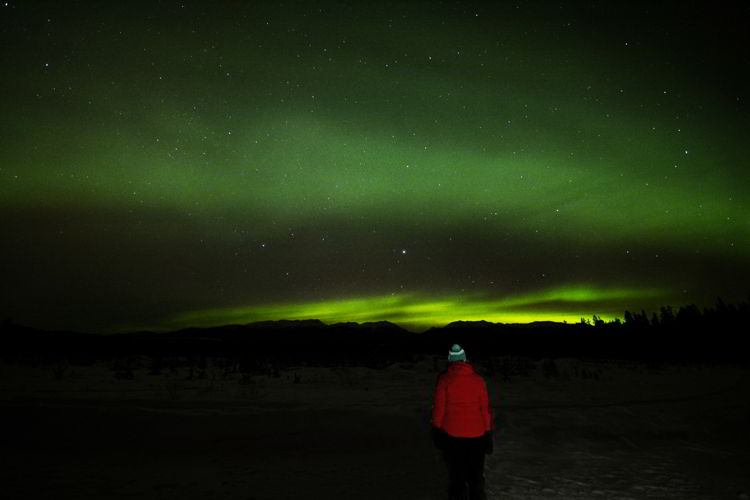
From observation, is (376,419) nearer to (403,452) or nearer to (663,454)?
(403,452)

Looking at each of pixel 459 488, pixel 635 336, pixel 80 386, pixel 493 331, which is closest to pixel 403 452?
pixel 459 488

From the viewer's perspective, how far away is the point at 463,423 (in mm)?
4684

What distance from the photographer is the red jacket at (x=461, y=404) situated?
468 centimetres

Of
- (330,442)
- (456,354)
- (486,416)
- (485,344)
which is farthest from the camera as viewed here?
(485,344)

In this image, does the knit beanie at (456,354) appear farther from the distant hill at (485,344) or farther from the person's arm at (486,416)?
the distant hill at (485,344)

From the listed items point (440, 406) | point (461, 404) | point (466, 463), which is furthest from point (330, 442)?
point (461, 404)

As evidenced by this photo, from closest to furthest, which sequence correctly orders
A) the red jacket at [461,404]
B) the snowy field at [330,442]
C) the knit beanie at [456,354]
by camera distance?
the red jacket at [461,404] → the knit beanie at [456,354] → the snowy field at [330,442]

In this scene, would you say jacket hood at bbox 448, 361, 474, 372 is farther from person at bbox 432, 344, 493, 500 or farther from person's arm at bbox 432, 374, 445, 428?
person's arm at bbox 432, 374, 445, 428

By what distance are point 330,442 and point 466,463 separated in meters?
5.51

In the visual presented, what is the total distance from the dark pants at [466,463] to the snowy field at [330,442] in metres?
1.53

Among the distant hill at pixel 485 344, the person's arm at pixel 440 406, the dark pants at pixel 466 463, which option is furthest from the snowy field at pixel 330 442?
the distant hill at pixel 485 344

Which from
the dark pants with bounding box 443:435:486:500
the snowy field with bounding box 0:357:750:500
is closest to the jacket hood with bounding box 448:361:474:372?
the dark pants with bounding box 443:435:486:500

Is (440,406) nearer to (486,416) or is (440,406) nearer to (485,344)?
(486,416)

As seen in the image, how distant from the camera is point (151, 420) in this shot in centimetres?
1107
